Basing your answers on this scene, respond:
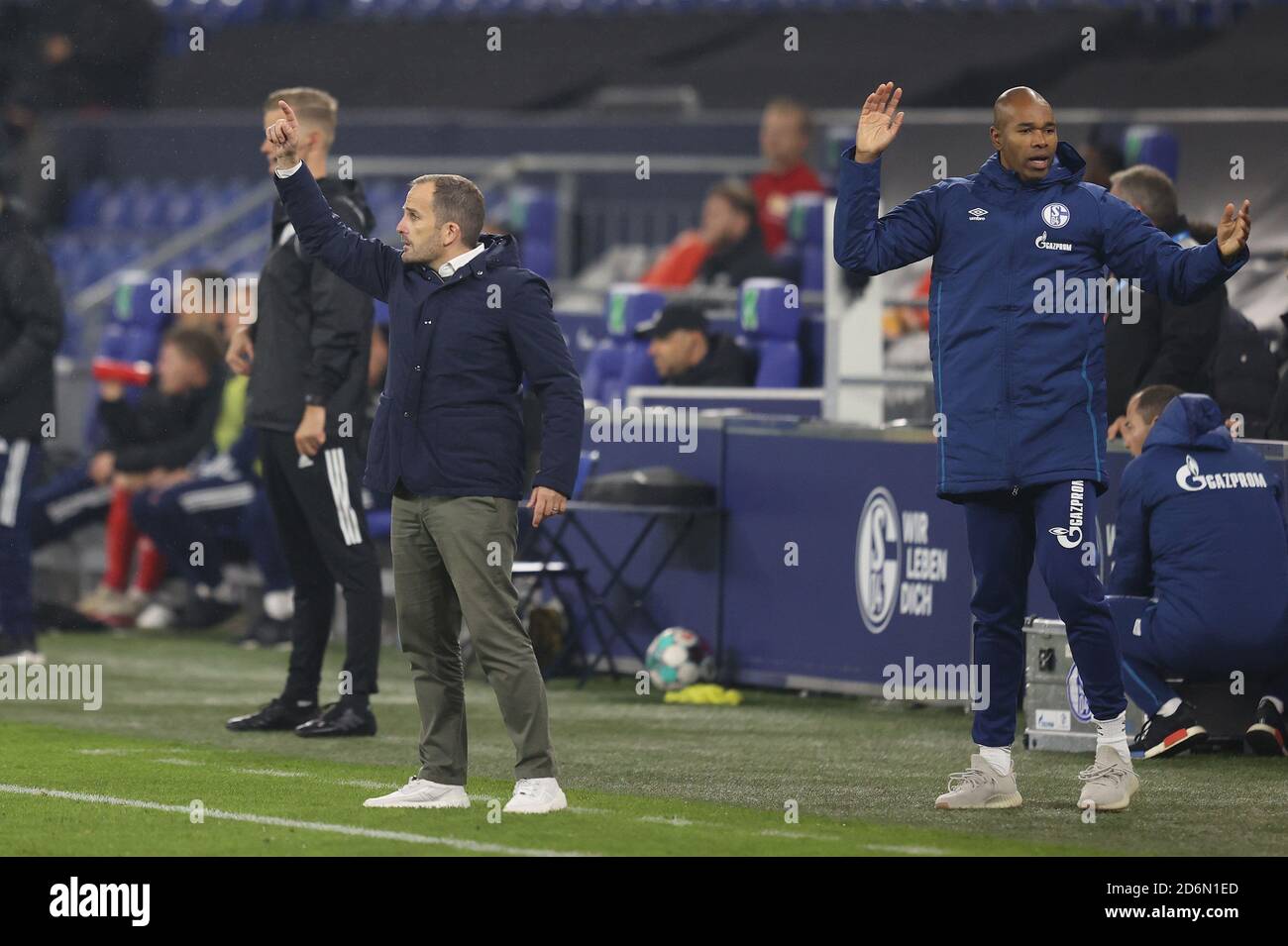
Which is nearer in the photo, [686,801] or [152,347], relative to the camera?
[686,801]

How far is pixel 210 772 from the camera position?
25.7 feet

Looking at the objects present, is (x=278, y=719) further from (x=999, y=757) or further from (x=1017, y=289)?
(x=1017, y=289)

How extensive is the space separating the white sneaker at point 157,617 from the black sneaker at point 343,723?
5.16 meters

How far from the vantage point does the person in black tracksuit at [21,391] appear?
36.0 ft

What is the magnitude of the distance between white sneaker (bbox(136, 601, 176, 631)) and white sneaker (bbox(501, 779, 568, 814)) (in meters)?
7.50

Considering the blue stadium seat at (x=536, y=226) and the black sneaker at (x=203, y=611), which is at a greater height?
the blue stadium seat at (x=536, y=226)

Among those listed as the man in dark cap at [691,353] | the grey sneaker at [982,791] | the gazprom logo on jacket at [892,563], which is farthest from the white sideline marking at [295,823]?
the man in dark cap at [691,353]

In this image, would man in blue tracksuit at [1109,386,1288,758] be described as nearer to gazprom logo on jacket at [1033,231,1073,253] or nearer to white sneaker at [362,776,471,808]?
gazprom logo on jacket at [1033,231,1073,253]

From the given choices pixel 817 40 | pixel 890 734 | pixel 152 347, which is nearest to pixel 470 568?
pixel 890 734

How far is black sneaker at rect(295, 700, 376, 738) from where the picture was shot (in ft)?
29.1

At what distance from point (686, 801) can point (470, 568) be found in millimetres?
1061

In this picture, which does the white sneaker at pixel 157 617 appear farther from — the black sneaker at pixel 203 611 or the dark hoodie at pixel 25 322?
the dark hoodie at pixel 25 322

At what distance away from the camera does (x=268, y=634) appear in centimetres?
1295
